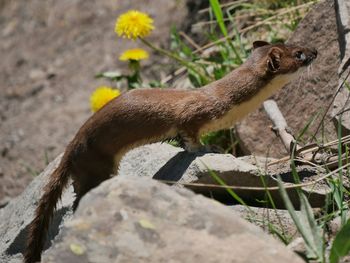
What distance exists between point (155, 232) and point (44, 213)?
4.58 feet

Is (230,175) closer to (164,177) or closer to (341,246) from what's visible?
(164,177)

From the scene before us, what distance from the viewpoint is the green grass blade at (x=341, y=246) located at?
293cm

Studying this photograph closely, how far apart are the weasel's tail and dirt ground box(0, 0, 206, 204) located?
8.85ft

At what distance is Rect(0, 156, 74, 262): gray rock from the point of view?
438cm

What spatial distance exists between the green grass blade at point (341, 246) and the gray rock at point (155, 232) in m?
0.25

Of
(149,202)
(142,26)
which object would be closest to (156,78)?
(142,26)

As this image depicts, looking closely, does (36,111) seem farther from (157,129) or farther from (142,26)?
(157,129)

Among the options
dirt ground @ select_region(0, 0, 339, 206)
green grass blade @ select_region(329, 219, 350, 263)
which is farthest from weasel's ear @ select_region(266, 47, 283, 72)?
dirt ground @ select_region(0, 0, 339, 206)

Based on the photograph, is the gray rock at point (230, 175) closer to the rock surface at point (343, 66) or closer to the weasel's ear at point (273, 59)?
the rock surface at point (343, 66)

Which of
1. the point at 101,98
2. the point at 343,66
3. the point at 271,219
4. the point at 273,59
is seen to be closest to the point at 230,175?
the point at 271,219

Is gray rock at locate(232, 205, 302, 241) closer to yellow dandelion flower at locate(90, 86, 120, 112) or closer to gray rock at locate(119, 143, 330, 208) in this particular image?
gray rock at locate(119, 143, 330, 208)

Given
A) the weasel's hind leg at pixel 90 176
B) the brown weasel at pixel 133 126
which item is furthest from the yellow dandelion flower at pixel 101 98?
the weasel's hind leg at pixel 90 176

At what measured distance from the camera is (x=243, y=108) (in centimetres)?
432

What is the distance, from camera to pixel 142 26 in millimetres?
5316
